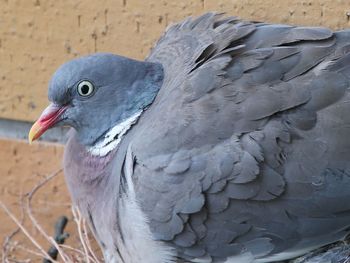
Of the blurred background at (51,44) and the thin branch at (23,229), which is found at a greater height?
the blurred background at (51,44)

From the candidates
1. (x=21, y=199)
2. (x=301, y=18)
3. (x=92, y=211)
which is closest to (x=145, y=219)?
(x=92, y=211)

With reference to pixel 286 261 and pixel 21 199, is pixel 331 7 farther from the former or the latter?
pixel 21 199

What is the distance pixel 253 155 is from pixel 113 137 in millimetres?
329

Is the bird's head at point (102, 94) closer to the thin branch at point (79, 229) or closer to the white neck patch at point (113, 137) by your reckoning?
the white neck patch at point (113, 137)

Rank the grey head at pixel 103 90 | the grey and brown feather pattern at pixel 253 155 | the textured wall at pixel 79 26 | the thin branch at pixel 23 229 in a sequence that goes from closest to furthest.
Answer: the grey and brown feather pattern at pixel 253 155 < the grey head at pixel 103 90 < the textured wall at pixel 79 26 < the thin branch at pixel 23 229

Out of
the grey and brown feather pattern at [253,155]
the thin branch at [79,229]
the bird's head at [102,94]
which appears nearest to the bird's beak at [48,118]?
the bird's head at [102,94]

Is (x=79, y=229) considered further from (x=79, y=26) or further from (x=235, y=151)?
(x=235, y=151)

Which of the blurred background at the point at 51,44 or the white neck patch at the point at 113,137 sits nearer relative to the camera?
the white neck patch at the point at 113,137

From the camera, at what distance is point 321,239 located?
1438mm

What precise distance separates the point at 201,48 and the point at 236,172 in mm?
276

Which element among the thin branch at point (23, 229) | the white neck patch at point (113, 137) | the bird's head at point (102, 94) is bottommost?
the thin branch at point (23, 229)

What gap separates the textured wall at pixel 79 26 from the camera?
5.63ft

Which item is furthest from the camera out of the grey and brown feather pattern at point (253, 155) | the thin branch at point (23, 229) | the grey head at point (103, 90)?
the thin branch at point (23, 229)

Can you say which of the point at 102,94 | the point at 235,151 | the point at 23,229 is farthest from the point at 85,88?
the point at 23,229
